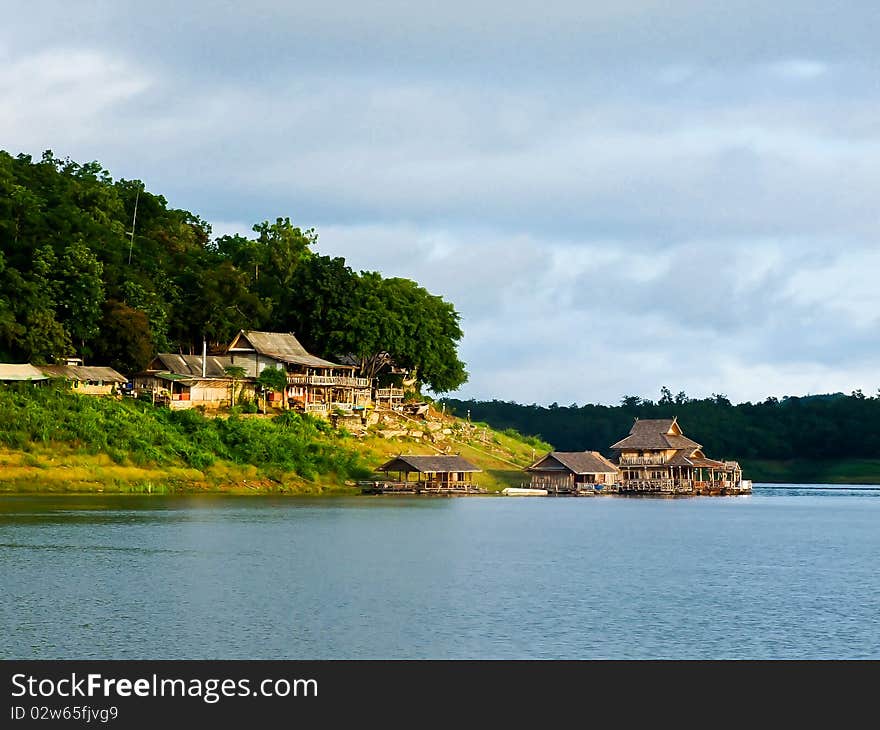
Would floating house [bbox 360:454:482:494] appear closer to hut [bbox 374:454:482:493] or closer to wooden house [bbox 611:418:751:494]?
hut [bbox 374:454:482:493]

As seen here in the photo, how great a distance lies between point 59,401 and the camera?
3967 inches

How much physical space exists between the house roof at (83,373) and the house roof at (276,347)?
1457 cm

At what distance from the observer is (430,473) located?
377 ft

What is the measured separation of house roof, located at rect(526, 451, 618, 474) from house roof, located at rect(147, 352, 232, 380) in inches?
1251

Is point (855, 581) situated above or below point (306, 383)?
below

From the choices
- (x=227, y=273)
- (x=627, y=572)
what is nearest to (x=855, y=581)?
(x=627, y=572)

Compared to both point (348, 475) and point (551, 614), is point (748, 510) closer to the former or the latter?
point (348, 475)

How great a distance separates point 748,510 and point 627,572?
193 feet

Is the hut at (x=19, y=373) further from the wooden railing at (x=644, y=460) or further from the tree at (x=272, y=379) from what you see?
the wooden railing at (x=644, y=460)

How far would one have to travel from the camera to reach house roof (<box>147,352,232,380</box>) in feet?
376

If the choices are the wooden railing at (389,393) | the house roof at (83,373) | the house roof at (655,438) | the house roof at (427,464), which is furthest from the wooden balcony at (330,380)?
the house roof at (655,438)

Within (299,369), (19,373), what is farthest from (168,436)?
(299,369)

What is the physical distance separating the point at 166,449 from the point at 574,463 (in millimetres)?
43322

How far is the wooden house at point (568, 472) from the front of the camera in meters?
126
